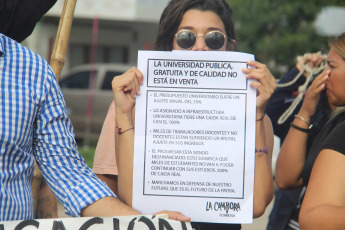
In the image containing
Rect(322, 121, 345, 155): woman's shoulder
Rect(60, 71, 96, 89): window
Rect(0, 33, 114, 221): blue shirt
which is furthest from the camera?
Rect(60, 71, 96, 89): window

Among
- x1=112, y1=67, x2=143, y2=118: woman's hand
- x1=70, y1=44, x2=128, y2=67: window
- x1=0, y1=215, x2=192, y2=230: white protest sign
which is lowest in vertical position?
x1=0, y1=215, x2=192, y2=230: white protest sign

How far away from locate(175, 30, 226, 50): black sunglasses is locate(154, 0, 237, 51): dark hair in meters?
0.14

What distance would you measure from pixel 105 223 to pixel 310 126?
143cm

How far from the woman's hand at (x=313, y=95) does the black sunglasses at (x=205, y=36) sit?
30.5 inches

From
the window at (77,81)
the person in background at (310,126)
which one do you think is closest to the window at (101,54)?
the window at (77,81)

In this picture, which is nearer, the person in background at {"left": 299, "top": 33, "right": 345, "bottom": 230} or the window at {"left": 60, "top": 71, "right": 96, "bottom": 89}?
the person in background at {"left": 299, "top": 33, "right": 345, "bottom": 230}

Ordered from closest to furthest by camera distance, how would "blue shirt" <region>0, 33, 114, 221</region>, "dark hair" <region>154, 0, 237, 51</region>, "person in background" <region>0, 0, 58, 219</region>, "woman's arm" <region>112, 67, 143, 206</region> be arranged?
"blue shirt" <region>0, 33, 114, 221</region>
"person in background" <region>0, 0, 58, 219</region>
"woman's arm" <region>112, 67, 143, 206</region>
"dark hair" <region>154, 0, 237, 51</region>

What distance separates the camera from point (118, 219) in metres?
2.23

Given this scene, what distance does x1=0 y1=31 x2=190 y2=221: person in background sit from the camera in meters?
2.12

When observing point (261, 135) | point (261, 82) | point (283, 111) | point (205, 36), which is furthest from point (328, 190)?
point (283, 111)

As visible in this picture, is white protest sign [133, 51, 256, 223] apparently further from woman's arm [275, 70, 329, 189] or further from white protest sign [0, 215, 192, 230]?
woman's arm [275, 70, 329, 189]

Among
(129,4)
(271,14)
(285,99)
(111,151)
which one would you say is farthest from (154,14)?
(111,151)

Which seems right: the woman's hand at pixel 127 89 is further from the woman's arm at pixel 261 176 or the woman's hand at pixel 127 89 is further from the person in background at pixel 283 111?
the person in background at pixel 283 111

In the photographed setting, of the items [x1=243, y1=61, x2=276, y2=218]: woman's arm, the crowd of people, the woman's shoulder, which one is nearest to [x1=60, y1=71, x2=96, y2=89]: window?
the crowd of people
